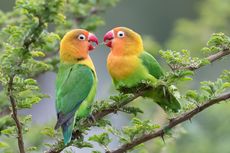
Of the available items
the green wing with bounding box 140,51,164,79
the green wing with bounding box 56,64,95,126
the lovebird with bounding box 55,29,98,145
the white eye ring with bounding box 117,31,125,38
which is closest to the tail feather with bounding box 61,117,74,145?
the lovebird with bounding box 55,29,98,145

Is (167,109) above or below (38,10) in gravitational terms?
below

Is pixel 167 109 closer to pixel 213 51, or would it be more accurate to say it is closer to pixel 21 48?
pixel 213 51

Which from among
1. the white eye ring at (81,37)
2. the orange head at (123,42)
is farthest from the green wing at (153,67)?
the white eye ring at (81,37)

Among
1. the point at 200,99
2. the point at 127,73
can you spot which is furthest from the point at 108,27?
the point at 200,99

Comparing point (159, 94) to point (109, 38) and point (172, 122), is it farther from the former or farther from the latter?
point (109, 38)

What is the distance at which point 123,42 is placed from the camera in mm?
3104

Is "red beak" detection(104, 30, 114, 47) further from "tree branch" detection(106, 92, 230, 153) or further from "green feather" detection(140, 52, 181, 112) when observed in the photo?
"tree branch" detection(106, 92, 230, 153)

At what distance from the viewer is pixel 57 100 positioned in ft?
9.23

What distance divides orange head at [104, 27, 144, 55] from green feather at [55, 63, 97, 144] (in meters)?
0.19

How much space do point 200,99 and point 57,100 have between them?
72 centimetres

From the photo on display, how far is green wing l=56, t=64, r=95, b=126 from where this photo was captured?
9.16ft

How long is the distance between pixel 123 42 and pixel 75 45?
0.24m

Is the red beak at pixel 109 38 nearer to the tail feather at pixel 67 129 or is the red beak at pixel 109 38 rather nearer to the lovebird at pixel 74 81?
the lovebird at pixel 74 81

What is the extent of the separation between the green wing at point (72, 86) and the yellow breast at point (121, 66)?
10 cm
